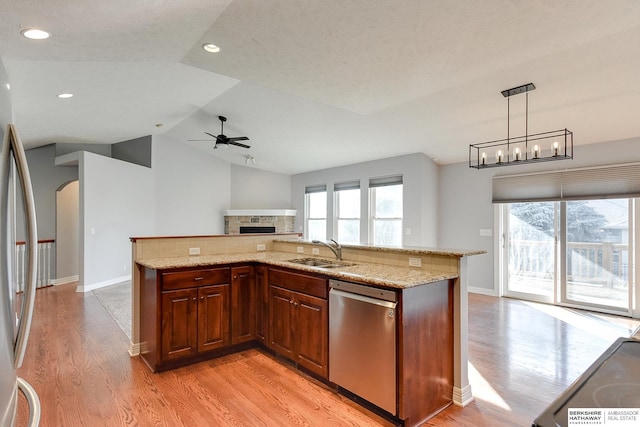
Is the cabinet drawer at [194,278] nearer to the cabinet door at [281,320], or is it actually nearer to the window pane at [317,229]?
the cabinet door at [281,320]

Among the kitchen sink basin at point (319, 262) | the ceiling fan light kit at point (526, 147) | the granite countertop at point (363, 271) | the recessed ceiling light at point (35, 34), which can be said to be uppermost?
the recessed ceiling light at point (35, 34)

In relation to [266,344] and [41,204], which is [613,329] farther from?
[41,204]

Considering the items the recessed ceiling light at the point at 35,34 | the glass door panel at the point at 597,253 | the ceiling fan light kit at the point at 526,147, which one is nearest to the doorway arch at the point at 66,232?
the recessed ceiling light at the point at 35,34

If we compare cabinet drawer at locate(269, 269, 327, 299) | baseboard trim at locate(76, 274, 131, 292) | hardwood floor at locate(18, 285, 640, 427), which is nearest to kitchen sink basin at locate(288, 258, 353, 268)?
cabinet drawer at locate(269, 269, 327, 299)

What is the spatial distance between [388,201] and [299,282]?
4.32 m

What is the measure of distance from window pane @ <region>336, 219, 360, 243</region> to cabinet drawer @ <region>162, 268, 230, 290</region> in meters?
4.55

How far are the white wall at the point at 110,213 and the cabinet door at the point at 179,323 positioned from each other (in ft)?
14.0

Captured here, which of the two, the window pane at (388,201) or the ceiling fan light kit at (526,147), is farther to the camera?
the window pane at (388,201)

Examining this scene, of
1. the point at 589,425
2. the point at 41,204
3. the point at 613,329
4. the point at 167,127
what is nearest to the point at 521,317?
the point at 613,329

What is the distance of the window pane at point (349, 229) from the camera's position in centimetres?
745

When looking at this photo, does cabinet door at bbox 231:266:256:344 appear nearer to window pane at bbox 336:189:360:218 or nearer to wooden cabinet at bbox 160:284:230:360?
wooden cabinet at bbox 160:284:230:360

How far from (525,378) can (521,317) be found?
2063 mm

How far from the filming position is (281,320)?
3018 mm

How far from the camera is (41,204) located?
22.7 ft
